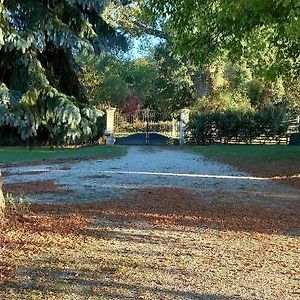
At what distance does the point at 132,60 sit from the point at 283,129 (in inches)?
909

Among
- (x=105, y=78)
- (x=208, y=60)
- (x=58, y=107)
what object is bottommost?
(x=58, y=107)

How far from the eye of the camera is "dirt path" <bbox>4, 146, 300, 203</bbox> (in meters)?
10.1

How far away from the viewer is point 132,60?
156 ft

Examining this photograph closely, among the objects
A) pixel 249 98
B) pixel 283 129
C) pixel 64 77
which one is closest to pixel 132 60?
pixel 249 98

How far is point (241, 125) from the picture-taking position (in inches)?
1094

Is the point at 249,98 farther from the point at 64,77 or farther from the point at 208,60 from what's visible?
the point at 64,77

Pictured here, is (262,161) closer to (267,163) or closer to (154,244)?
(267,163)

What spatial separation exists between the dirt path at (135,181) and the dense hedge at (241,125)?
32.5ft

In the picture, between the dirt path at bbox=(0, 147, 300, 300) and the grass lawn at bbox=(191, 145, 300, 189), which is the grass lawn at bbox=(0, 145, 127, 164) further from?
the dirt path at bbox=(0, 147, 300, 300)

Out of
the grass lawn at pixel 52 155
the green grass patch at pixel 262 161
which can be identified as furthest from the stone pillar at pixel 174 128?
the green grass patch at pixel 262 161

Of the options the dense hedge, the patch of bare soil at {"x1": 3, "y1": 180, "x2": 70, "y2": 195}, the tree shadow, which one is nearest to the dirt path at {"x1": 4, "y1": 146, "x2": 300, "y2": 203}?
the patch of bare soil at {"x1": 3, "y1": 180, "x2": 70, "y2": 195}

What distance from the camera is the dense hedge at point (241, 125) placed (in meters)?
27.6

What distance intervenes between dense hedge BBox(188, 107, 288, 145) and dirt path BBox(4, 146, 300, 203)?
32.5 feet

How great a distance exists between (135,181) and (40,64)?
25.2 ft
